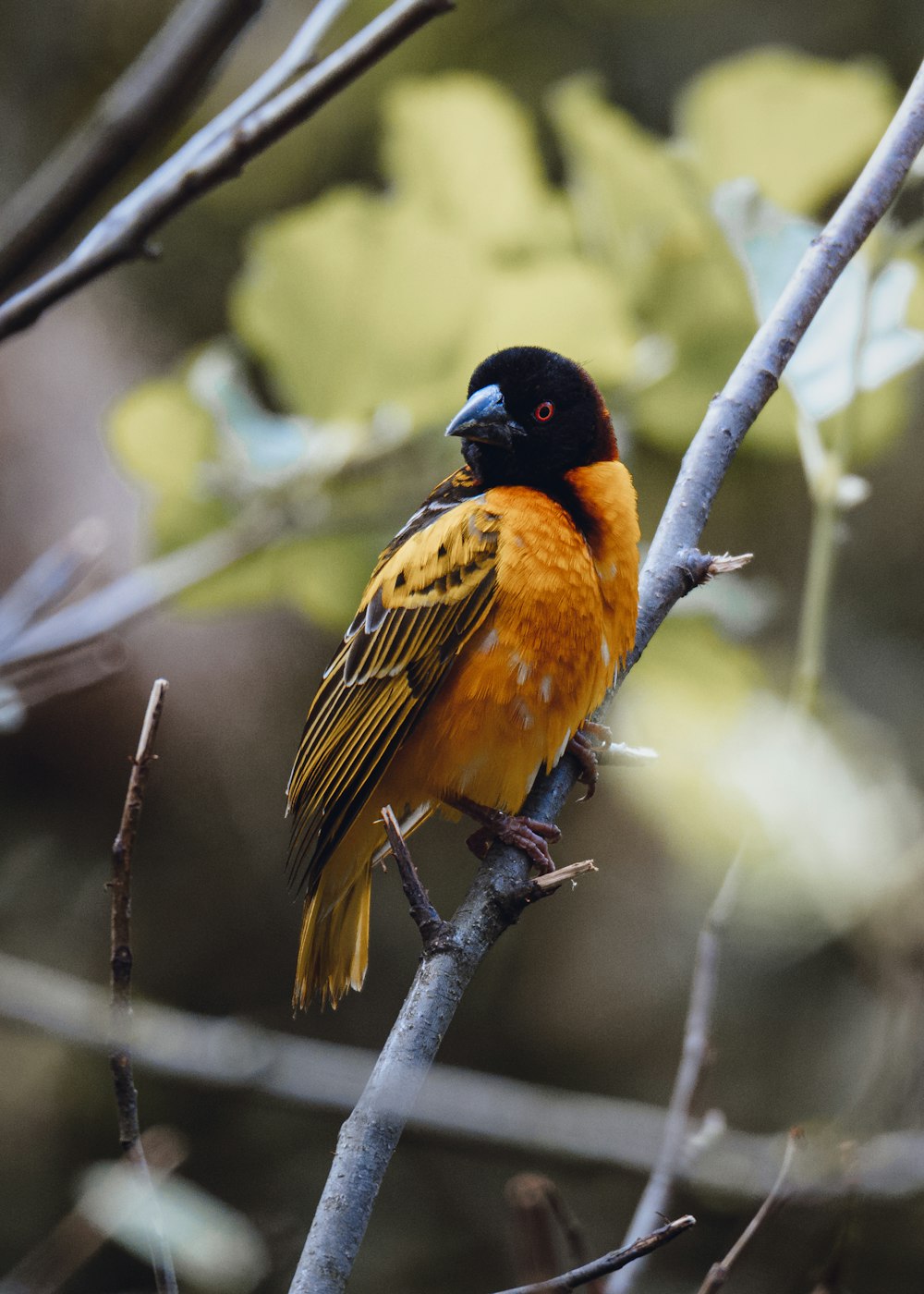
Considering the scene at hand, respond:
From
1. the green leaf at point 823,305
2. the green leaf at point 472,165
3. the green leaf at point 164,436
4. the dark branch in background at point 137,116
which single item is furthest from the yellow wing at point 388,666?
the dark branch in background at point 137,116

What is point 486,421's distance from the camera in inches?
118

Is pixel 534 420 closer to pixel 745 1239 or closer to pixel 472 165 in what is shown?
pixel 472 165

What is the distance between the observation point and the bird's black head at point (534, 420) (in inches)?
121

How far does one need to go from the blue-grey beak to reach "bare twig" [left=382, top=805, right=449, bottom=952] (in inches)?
53.2

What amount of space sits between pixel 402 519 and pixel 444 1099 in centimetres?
145

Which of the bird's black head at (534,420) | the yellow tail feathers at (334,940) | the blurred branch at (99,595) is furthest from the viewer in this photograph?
the bird's black head at (534,420)

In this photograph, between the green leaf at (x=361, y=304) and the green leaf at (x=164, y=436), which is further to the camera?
the green leaf at (x=164, y=436)

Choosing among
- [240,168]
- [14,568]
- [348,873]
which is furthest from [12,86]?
[240,168]

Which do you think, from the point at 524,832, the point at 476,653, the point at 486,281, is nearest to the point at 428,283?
the point at 486,281

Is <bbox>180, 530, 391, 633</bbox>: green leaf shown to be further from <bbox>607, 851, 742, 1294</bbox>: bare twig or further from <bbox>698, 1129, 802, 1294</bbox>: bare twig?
<bbox>698, 1129, 802, 1294</bbox>: bare twig

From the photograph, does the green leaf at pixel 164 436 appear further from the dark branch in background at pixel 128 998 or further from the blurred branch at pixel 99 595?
the dark branch in background at pixel 128 998

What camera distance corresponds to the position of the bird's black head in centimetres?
306

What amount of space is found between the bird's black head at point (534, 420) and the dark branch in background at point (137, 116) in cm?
197

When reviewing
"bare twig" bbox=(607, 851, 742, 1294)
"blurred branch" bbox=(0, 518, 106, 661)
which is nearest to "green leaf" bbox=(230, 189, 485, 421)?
"blurred branch" bbox=(0, 518, 106, 661)
